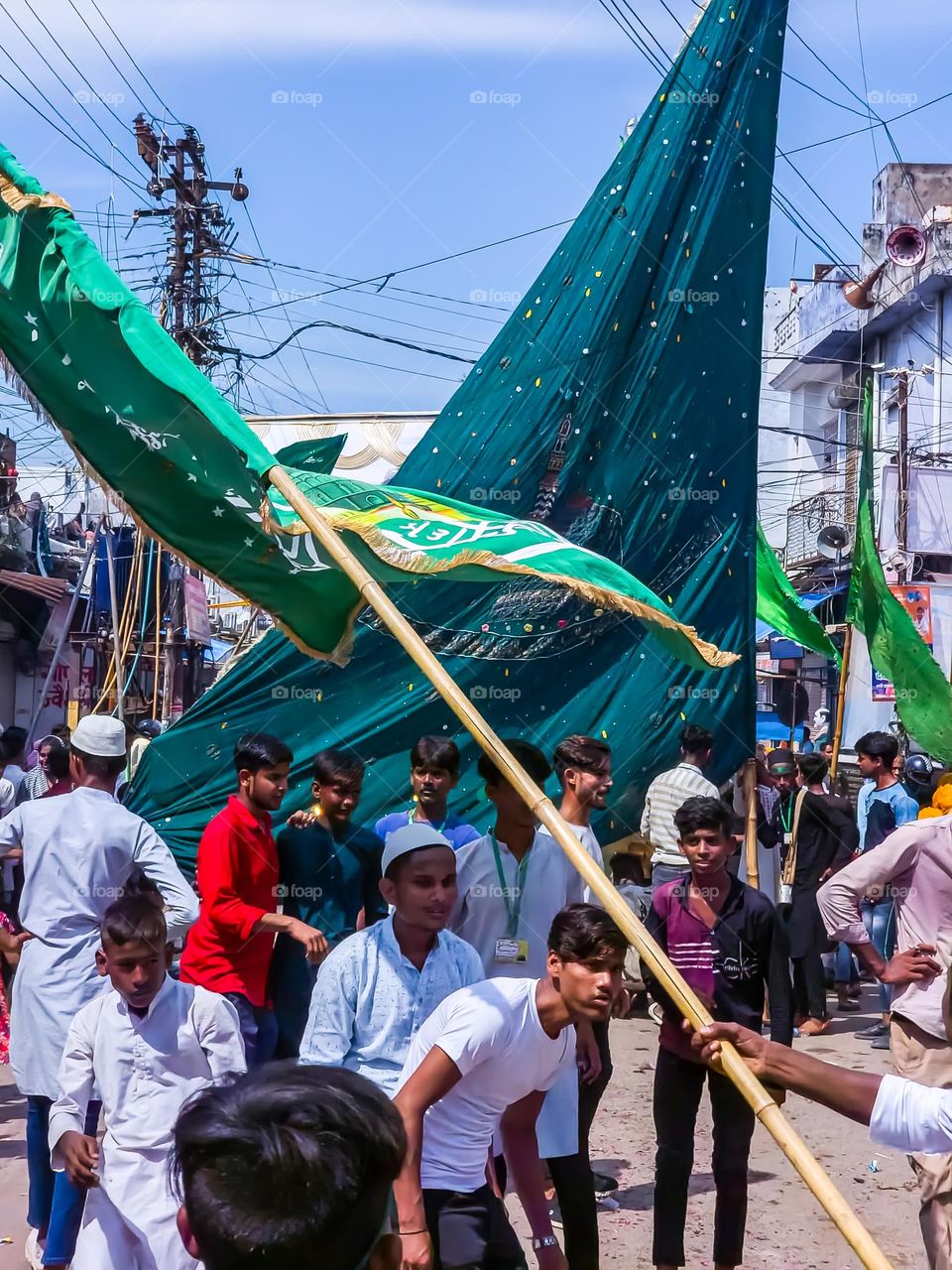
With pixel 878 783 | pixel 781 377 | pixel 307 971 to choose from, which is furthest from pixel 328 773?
pixel 781 377

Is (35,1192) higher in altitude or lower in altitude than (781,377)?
lower

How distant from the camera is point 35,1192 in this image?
4457 millimetres

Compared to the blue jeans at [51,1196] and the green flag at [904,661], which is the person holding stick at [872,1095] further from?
the green flag at [904,661]

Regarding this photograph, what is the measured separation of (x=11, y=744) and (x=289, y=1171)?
24.8 ft

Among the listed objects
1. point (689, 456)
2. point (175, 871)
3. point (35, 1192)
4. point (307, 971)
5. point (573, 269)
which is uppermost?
point (573, 269)

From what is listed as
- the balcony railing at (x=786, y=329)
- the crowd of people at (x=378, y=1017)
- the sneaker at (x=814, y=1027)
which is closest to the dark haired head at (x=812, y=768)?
the sneaker at (x=814, y=1027)

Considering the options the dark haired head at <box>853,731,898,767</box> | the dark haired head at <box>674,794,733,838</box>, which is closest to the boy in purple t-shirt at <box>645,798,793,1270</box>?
the dark haired head at <box>674,794,733,838</box>

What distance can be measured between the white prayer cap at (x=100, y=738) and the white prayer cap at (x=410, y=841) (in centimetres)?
137

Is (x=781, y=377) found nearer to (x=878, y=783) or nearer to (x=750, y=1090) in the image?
(x=878, y=783)

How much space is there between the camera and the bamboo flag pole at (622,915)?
2.21 meters

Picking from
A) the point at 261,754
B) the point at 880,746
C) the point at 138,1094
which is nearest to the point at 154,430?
the point at 261,754

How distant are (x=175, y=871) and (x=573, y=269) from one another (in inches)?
181

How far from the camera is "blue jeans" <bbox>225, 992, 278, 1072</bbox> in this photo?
488 cm

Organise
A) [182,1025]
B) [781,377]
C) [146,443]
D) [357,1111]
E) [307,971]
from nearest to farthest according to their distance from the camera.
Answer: [357,1111]
[182,1025]
[146,443]
[307,971]
[781,377]
